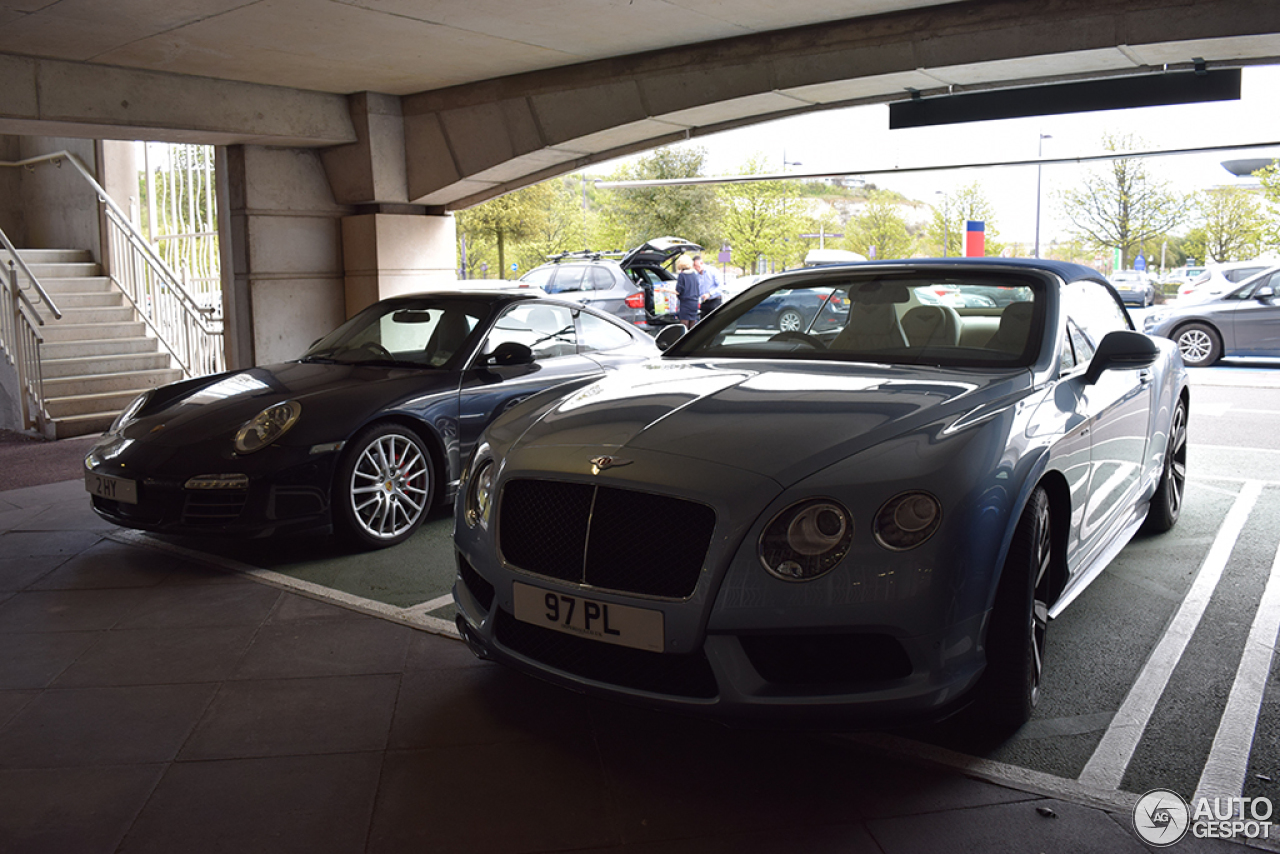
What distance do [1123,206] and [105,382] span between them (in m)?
48.2

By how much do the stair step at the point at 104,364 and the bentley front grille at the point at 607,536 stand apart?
898 cm

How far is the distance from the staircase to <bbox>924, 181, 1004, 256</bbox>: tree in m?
48.7

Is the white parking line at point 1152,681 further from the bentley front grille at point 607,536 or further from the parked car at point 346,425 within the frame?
the parked car at point 346,425

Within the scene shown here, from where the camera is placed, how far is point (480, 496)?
122 inches

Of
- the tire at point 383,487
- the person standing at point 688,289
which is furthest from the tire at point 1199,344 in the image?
the tire at point 383,487

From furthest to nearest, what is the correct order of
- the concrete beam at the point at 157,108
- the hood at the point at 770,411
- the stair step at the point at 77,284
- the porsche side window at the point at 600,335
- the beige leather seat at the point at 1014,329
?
1. the stair step at the point at 77,284
2. the concrete beam at the point at 157,108
3. the porsche side window at the point at 600,335
4. the beige leather seat at the point at 1014,329
5. the hood at the point at 770,411

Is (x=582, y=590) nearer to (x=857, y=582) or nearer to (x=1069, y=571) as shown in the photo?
(x=857, y=582)

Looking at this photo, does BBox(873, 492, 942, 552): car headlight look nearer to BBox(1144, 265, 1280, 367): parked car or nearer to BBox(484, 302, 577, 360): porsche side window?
BBox(484, 302, 577, 360): porsche side window

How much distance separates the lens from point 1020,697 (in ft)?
9.21

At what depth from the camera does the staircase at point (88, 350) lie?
977 cm

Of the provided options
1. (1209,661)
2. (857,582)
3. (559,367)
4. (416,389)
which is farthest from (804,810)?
(559,367)

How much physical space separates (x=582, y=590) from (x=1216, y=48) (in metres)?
6.82

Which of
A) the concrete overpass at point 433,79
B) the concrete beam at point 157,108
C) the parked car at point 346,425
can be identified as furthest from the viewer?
the concrete beam at point 157,108

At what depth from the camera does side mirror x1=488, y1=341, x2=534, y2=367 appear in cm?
562
